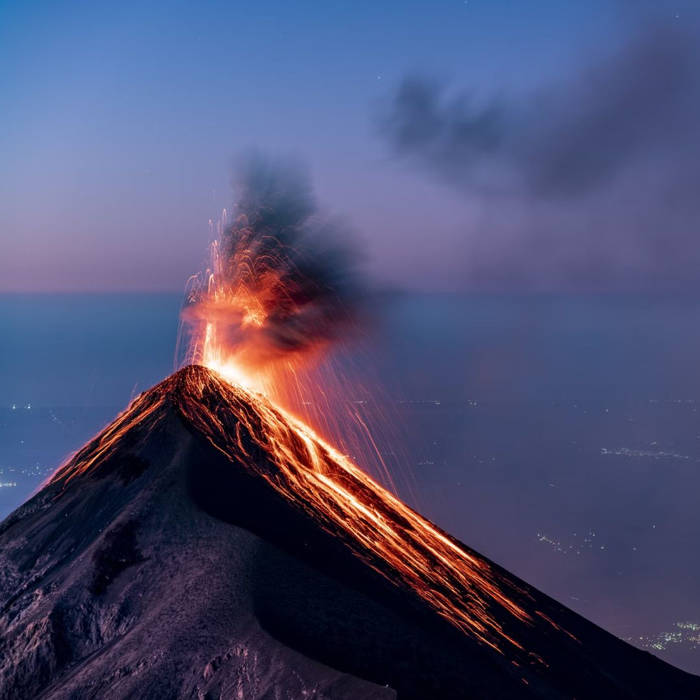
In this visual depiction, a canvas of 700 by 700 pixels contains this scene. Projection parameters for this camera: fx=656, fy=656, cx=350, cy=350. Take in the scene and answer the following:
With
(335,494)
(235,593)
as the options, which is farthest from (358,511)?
(235,593)

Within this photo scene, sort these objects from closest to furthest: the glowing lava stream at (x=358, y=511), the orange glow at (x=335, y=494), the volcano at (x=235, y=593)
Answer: the volcano at (x=235, y=593) < the glowing lava stream at (x=358, y=511) < the orange glow at (x=335, y=494)

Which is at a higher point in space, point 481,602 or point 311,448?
point 311,448

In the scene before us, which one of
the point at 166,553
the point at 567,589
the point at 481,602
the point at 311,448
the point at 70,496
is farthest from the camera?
the point at 567,589

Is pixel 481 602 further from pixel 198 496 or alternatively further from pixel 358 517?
pixel 198 496

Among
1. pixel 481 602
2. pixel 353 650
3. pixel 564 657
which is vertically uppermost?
pixel 353 650

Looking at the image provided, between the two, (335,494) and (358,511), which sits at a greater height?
(335,494)

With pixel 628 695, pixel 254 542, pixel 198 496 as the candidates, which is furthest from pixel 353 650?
pixel 628 695

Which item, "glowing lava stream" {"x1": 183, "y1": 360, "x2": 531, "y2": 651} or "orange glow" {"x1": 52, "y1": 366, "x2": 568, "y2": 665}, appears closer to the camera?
"glowing lava stream" {"x1": 183, "y1": 360, "x2": 531, "y2": 651}

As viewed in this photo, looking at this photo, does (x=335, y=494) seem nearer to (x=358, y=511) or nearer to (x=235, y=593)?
(x=358, y=511)
